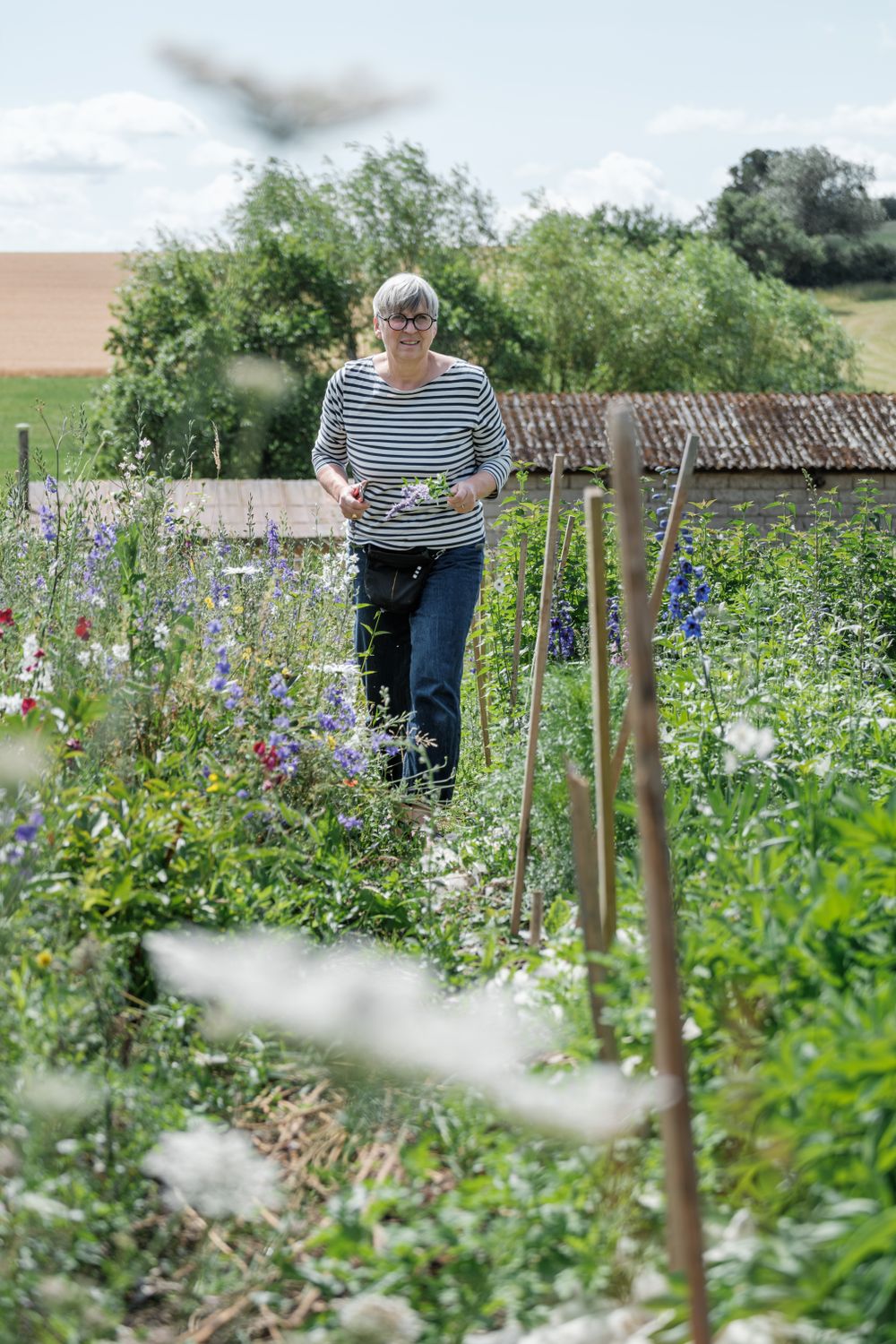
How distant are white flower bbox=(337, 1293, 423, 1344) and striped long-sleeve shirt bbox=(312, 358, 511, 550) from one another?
104 inches

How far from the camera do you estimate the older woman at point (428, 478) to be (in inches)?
156

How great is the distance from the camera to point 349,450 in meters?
4.09

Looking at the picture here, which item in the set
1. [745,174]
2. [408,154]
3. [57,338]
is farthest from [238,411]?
[745,174]

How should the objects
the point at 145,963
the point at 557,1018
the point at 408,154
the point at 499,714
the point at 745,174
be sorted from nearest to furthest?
the point at 557,1018 → the point at 145,963 → the point at 499,714 → the point at 408,154 → the point at 745,174

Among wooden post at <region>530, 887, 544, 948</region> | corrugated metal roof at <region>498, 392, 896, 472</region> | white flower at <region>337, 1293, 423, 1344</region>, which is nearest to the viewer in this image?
white flower at <region>337, 1293, 423, 1344</region>

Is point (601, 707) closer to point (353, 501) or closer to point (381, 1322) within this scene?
point (381, 1322)

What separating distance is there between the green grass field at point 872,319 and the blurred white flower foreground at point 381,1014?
4287cm

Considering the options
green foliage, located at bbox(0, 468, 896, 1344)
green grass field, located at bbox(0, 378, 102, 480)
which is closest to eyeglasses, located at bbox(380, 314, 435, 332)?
green foliage, located at bbox(0, 468, 896, 1344)

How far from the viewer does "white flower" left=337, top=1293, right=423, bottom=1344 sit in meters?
1.57

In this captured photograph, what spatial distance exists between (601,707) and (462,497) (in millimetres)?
1788

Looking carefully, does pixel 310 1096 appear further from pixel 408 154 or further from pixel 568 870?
pixel 408 154

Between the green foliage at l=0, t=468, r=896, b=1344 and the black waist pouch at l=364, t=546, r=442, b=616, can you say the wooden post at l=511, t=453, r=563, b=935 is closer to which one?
the green foliage at l=0, t=468, r=896, b=1344

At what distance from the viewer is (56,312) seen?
137 ft

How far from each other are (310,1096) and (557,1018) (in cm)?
45
